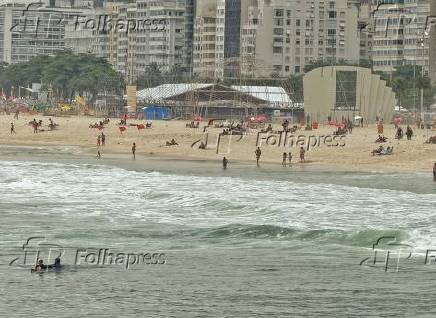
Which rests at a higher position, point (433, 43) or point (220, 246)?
point (433, 43)

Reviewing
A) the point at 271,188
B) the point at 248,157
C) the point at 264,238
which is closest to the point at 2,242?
the point at 264,238

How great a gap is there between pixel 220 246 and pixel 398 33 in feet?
456

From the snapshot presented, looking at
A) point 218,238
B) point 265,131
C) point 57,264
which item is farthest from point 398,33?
point 57,264

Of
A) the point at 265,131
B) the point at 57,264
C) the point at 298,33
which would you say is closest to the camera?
the point at 57,264

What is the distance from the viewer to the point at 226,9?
588 ft

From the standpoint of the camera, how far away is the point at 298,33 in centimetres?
17212

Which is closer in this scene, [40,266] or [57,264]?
[40,266]

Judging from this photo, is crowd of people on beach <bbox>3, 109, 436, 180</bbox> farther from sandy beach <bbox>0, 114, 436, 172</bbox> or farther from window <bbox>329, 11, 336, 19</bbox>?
window <bbox>329, 11, 336, 19</bbox>

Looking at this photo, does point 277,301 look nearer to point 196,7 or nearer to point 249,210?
point 249,210

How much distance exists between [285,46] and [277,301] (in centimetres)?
14219

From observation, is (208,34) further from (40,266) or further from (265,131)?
(40,266)

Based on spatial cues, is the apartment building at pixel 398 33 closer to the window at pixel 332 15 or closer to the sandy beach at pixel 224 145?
the window at pixel 332 15

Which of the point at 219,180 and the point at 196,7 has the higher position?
the point at 196,7

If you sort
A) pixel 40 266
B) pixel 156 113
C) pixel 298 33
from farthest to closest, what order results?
pixel 298 33 → pixel 156 113 → pixel 40 266
